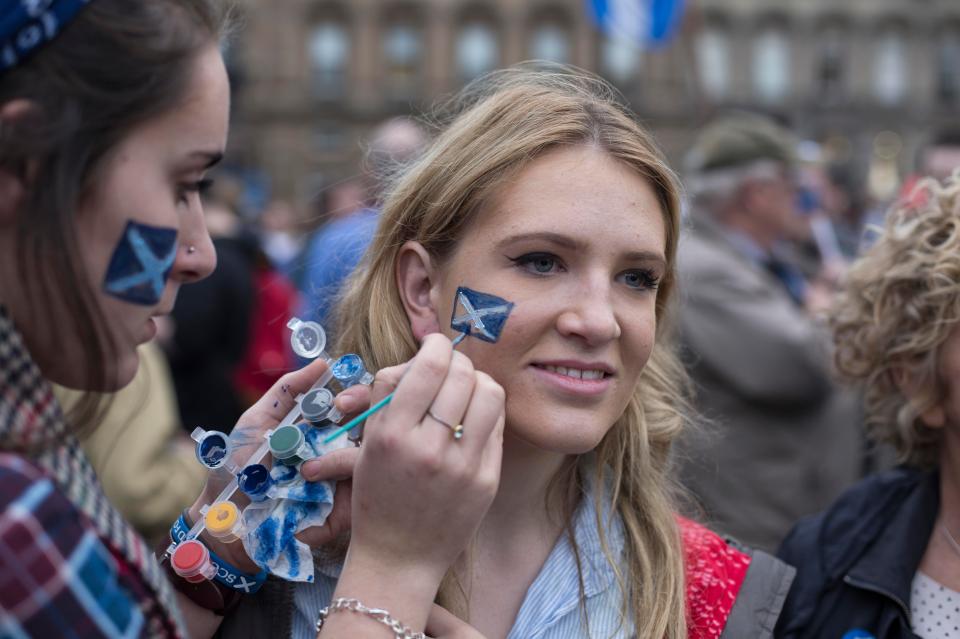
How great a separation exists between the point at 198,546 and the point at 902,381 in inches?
61.9

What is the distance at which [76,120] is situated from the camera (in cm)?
120

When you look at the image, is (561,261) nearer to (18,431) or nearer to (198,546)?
(198,546)

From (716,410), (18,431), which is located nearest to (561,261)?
(18,431)

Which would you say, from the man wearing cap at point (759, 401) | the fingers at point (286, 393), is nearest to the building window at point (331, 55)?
the man wearing cap at point (759, 401)

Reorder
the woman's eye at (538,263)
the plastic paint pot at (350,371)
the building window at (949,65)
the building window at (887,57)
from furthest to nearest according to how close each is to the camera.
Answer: the building window at (949,65) → the building window at (887,57) → the woman's eye at (538,263) → the plastic paint pot at (350,371)

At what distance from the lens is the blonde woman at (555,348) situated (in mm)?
1724

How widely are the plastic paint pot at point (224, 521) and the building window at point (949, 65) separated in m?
44.1

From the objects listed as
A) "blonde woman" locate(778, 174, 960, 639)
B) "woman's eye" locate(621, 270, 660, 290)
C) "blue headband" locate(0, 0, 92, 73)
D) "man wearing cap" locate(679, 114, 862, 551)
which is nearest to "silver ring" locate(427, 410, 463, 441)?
"woman's eye" locate(621, 270, 660, 290)

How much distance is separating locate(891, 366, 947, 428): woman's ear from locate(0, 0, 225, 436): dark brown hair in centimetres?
173

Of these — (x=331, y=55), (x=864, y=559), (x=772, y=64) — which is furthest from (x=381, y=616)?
(x=772, y=64)

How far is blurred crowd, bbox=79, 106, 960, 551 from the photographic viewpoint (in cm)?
324

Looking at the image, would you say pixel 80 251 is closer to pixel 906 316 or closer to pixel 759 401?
pixel 906 316

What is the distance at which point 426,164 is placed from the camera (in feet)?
6.46

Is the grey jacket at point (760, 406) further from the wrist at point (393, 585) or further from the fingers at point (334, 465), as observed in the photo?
the wrist at point (393, 585)
